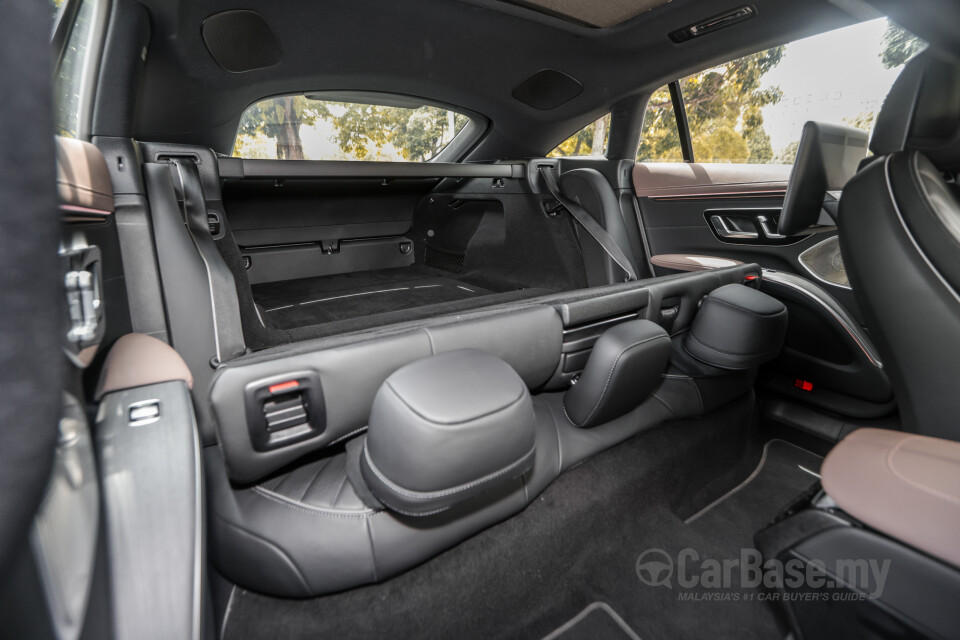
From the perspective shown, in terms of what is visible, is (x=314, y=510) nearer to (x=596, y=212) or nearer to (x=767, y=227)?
(x=596, y=212)

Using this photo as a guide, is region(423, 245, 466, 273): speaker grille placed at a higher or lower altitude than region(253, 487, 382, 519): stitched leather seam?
higher

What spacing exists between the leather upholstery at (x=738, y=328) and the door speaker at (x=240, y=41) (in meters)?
2.12

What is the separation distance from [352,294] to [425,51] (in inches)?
52.1

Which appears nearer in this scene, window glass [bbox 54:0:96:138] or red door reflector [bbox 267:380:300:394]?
red door reflector [bbox 267:380:300:394]

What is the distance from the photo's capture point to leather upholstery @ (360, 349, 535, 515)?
728mm

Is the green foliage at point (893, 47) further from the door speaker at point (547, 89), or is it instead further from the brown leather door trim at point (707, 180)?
the door speaker at point (547, 89)

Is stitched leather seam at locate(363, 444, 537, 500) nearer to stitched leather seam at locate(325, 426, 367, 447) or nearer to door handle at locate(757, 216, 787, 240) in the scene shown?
stitched leather seam at locate(325, 426, 367, 447)

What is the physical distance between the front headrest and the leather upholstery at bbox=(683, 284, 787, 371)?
1.81ft

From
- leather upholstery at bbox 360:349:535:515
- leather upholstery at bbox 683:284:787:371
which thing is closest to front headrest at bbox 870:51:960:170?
leather upholstery at bbox 683:284:787:371

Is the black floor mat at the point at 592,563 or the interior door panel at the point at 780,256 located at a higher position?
the interior door panel at the point at 780,256

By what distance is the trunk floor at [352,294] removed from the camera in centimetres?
206

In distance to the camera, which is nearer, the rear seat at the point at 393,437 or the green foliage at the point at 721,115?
the rear seat at the point at 393,437

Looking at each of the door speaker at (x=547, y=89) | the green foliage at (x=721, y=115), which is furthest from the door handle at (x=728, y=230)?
the door speaker at (x=547, y=89)

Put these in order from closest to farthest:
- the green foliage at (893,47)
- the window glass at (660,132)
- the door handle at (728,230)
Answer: the green foliage at (893,47)
the door handle at (728,230)
the window glass at (660,132)
